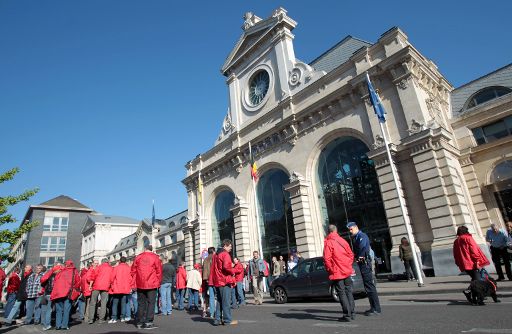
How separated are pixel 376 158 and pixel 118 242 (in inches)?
2328

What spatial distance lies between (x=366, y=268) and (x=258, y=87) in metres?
23.5

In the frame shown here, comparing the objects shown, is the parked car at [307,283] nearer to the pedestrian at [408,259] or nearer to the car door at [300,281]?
the car door at [300,281]

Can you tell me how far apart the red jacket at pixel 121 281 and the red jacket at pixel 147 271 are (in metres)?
2.06

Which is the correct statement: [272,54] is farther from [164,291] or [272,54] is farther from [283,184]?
[164,291]

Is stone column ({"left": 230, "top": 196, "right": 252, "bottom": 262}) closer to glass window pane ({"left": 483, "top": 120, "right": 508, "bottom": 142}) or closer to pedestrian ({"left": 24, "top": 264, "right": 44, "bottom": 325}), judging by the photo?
pedestrian ({"left": 24, "top": 264, "right": 44, "bottom": 325})

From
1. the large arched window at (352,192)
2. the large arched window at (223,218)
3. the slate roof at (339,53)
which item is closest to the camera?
the large arched window at (352,192)

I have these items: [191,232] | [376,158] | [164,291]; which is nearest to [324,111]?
[376,158]

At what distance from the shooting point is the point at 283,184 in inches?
922

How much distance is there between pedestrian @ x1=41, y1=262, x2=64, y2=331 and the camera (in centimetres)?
983

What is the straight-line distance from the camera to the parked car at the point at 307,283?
1120 cm

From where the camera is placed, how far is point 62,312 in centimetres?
938

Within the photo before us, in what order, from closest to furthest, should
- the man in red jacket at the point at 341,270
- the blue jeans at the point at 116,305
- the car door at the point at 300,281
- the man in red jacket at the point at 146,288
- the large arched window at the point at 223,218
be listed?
the man in red jacket at the point at 341,270
the man in red jacket at the point at 146,288
the blue jeans at the point at 116,305
the car door at the point at 300,281
the large arched window at the point at 223,218

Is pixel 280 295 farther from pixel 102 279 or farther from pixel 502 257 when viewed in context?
pixel 502 257

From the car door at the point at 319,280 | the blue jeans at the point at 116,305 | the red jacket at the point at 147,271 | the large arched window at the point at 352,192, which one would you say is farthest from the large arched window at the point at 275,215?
the red jacket at the point at 147,271
